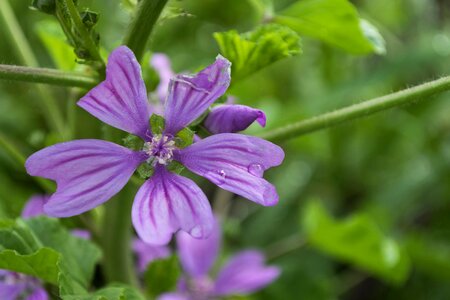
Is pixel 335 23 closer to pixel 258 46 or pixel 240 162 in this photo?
pixel 258 46

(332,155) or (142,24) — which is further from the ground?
(142,24)

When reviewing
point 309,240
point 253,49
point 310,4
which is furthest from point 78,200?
point 309,240

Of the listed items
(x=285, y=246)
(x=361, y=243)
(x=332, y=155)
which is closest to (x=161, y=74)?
(x=361, y=243)

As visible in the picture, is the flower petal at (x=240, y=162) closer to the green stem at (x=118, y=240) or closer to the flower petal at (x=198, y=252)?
the green stem at (x=118, y=240)


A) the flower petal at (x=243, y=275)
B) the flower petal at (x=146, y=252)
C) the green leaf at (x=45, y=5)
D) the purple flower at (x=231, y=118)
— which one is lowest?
the flower petal at (x=243, y=275)

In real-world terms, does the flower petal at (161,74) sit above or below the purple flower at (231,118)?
below

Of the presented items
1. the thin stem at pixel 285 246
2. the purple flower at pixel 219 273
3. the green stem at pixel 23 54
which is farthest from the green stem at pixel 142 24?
the thin stem at pixel 285 246
